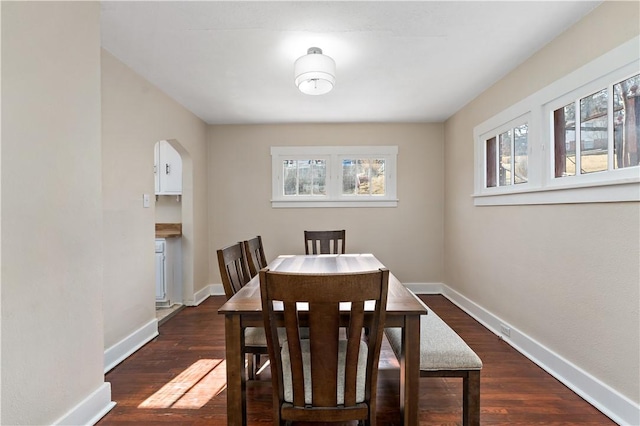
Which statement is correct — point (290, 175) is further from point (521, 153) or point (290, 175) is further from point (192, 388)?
point (192, 388)

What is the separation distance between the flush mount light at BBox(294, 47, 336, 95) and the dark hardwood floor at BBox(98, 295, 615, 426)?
2.08m

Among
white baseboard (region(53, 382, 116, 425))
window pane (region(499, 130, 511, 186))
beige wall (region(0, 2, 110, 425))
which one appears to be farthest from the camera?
window pane (region(499, 130, 511, 186))

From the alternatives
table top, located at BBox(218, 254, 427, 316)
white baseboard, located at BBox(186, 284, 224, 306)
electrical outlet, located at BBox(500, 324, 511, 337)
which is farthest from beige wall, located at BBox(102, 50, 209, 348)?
electrical outlet, located at BBox(500, 324, 511, 337)

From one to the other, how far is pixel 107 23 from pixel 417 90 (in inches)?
99.7

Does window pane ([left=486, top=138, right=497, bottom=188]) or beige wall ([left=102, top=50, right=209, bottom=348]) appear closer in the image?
beige wall ([left=102, top=50, right=209, bottom=348])

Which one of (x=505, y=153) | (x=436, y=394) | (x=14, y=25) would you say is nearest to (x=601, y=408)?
(x=436, y=394)

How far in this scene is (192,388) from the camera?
2.00 metres

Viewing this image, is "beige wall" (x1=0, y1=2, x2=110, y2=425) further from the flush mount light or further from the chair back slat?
the flush mount light

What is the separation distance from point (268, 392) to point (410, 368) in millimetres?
1051

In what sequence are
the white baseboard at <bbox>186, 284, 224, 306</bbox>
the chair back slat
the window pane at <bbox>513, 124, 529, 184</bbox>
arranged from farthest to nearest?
the white baseboard at <bbox>186, 284, 224, 306</bbox> < the window pane at <bbox>513, 124, 529, 184</bbox> < the chair back slat

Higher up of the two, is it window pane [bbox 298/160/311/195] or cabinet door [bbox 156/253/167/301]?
window pane [bbox 298/160/311/195]

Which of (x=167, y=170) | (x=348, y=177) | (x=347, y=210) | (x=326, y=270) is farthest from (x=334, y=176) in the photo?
(x=326, y=270)

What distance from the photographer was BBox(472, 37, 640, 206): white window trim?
163 cm

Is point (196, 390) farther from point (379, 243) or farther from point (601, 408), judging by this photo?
point (379, 243)
